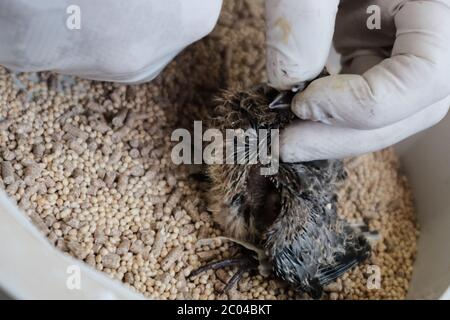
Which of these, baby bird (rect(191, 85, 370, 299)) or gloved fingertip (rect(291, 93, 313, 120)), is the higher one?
gloved fingertip (rect(291, 93, 313, 120))

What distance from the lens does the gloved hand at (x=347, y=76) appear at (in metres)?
0.63

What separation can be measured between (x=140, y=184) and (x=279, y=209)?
171 mm

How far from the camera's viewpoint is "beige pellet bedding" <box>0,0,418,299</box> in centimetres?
70

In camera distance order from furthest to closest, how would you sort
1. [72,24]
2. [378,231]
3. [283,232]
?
1. [378,231]
2. [283,232]
3. [72,24]

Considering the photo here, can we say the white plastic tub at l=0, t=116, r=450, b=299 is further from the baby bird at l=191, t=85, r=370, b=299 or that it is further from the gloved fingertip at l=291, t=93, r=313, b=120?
the gloved fingertip at l=291, t=93, r=313, b=120

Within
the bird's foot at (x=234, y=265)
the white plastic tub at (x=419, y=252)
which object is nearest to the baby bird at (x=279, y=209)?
the bird's foot at (x=234, y=265)

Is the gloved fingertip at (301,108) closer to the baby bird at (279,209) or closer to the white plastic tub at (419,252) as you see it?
the baby bird at (279,209)

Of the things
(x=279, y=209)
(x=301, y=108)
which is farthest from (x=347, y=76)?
(x=279, y=209)

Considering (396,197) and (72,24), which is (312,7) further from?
(396,197)

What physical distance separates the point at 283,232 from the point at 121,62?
270 millimetres

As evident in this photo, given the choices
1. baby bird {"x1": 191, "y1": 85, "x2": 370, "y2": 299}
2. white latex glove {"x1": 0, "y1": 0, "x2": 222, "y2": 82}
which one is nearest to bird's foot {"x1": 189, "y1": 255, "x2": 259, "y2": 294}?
baby bird {"x1": 191, "y1": 85, "x2": 370, "y2": 299}
